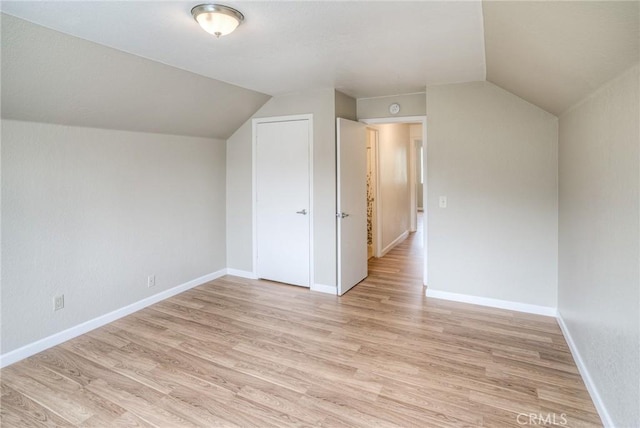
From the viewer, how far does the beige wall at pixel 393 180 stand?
6.12 meters

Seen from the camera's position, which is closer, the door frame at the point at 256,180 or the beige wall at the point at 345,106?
the beige wall at the point at 345,106

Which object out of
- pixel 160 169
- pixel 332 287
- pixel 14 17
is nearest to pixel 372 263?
pixel 332 287

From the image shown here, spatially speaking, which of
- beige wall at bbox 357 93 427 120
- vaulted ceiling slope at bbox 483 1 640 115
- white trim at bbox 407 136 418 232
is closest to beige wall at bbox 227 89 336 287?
beige wall at bbox 357 93 427 120

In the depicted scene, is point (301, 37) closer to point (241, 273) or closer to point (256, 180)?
point (256, 180)

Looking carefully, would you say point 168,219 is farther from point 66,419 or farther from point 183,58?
point 66,419

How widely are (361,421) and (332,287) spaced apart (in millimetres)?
2191

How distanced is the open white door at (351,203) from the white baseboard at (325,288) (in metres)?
0.09

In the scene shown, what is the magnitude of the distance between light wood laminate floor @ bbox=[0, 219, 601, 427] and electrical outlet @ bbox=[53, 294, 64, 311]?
33cm

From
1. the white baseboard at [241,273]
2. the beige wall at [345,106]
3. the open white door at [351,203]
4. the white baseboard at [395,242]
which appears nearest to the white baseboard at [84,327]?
the white baseboard at [241,273]

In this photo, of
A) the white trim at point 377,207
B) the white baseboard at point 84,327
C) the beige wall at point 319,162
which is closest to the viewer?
the white baseboard at point 84,327

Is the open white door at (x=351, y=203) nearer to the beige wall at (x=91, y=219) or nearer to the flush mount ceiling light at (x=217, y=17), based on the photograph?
the beige wall at (x=91, y=219)

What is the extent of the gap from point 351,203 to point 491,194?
5.05 feet

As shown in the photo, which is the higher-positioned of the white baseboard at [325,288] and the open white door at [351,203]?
the open white door at [351,203]

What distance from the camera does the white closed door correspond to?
14.2 feet
